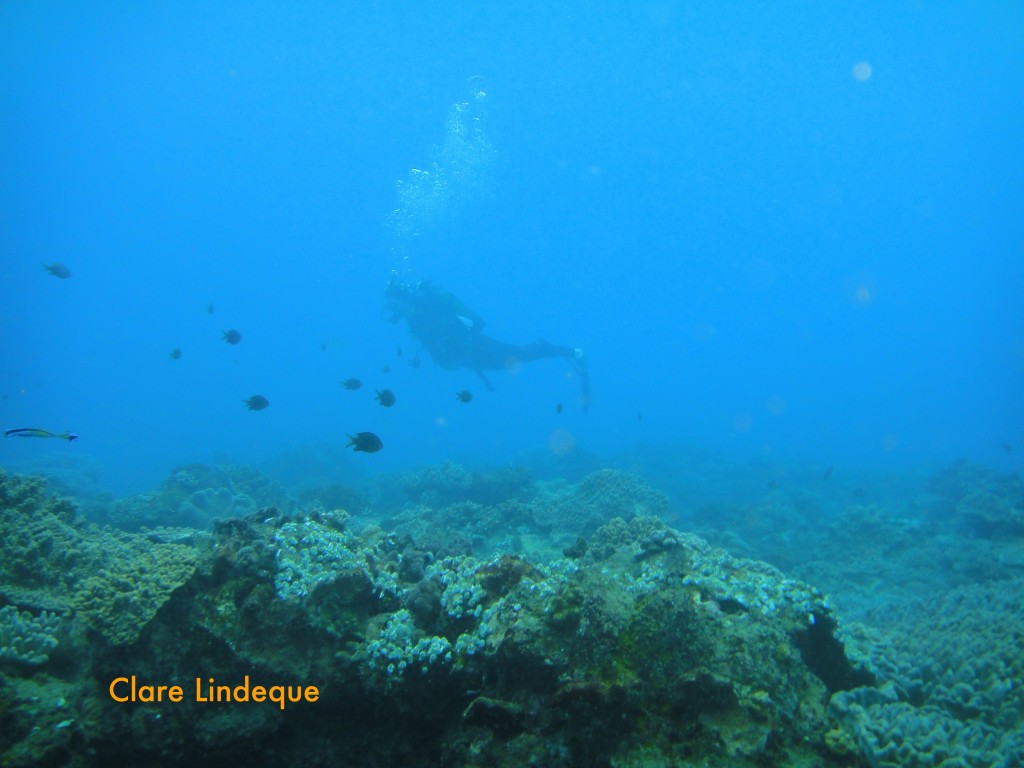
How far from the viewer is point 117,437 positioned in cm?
6384

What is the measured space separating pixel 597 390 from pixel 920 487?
115m

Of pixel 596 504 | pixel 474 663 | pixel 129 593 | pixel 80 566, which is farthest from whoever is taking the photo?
pixel 596 504

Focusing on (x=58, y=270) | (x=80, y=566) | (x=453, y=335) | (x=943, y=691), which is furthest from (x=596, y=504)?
(x=58, y=270)

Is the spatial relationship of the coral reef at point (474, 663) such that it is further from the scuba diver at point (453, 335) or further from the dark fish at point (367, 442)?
the scuba diver at point (453, 335)

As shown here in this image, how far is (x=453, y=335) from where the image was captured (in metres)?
24.2

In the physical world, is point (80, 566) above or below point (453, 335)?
below

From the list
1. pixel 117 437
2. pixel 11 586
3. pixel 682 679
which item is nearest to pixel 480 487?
pixel 11 586

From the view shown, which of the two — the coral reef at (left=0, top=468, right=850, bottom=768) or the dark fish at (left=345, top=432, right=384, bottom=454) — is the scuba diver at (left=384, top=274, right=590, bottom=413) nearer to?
the dark fish at (left=345, top=432, right=384, bottom=454)

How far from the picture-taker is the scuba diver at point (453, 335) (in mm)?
23516

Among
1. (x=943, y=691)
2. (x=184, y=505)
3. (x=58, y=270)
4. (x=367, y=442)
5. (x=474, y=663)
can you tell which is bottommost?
(x=943, y=691)

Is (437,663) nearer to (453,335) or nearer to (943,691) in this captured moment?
(943,691)

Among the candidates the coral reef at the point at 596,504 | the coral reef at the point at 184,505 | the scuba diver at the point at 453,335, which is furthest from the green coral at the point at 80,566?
the scuba diver at the point at 453,335

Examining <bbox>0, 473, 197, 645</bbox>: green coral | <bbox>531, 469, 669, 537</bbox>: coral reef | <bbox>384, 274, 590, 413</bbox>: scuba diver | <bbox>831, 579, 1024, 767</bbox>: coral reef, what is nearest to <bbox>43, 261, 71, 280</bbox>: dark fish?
<bbox>0, 473, 197, 645</bbox>: green coral

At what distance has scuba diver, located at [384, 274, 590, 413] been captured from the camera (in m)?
23.5
